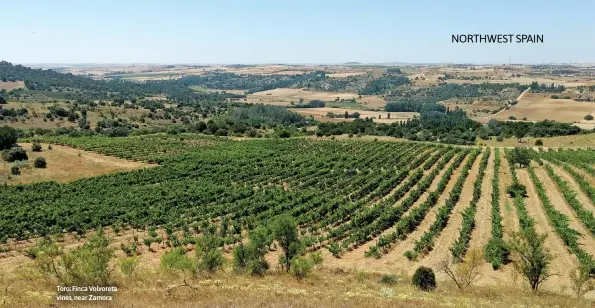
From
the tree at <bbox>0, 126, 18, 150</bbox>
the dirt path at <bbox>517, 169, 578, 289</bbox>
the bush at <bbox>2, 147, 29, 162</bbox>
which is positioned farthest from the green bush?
the tree at <bbox>0, 126, 18, 150</bbox>

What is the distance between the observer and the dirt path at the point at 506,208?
139ft

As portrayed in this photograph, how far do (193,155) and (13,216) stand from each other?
3817 cm

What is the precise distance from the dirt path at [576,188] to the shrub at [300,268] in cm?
3397

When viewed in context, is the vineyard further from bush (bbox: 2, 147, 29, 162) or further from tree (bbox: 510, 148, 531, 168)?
bush (bbox: 2, 147, 29, 162)

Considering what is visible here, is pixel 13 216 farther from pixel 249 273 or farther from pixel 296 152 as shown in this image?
pixel 296 152

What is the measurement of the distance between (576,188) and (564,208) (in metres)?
10.0

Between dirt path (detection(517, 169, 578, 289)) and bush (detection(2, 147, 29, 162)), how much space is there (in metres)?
70.4

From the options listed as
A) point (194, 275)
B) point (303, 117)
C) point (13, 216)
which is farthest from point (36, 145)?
point (303, 117)

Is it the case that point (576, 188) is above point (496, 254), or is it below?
above

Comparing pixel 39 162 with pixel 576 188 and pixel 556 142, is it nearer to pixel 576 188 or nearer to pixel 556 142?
pixel 576 188

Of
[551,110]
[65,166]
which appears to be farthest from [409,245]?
[551,110]

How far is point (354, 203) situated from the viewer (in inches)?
1954

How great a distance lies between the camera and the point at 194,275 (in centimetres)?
2481

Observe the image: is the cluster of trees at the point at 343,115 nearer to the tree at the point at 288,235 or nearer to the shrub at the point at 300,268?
the tree at the point at 288,235
